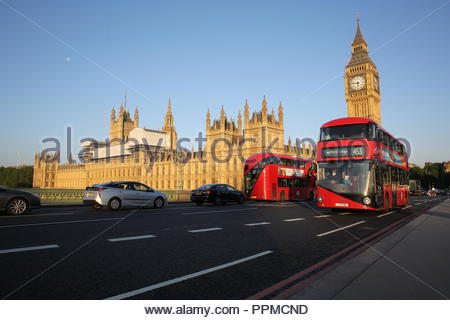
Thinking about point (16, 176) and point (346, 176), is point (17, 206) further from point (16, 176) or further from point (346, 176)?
point (16, 176)

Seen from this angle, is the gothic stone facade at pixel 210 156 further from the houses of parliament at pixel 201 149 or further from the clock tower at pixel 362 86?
the clock tower at pixel 362 86

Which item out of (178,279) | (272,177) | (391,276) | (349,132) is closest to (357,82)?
(272,177)

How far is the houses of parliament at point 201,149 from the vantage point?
76.6m

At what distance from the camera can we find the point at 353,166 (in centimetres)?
1405

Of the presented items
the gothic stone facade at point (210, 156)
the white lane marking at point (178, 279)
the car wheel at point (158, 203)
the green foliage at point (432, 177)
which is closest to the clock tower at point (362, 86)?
the green foliage at point (432, 177)

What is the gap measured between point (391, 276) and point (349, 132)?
36.8ft

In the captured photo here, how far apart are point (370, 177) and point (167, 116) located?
362 ft

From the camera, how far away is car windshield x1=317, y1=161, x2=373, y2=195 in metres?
13.8

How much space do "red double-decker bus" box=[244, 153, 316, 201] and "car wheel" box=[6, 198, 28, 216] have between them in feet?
52.9

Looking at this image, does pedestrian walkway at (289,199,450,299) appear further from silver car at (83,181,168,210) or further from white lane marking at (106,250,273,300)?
silver car at (83,181,168,210)

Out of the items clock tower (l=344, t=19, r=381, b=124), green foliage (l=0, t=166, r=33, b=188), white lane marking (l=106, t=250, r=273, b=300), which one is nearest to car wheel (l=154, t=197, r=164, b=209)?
white lane marking (l=106, t=250, r=273, b=300)

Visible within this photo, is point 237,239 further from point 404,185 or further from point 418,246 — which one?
point 404,185

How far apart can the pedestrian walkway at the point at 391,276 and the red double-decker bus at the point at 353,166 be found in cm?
705
